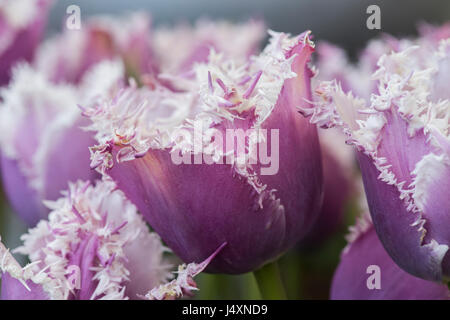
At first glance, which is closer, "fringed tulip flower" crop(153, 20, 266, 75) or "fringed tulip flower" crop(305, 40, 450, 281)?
"fringed tulip flower" crop(305, 40, 450, 281)

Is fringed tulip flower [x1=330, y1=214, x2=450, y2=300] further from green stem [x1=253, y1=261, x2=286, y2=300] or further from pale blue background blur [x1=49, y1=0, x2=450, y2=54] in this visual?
pale blue background blur [x1=49, y1=0, x2=450, y2=54]

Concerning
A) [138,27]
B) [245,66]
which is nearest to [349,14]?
[138,27]

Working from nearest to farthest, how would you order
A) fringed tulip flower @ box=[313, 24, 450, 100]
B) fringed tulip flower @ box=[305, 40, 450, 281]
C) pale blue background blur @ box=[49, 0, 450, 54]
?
fringed tulip flower @ box=[305, 40, 450, 281]
fringed tulip flower @ box=[313, 24, 450, 100]
pale blue background blur @ box=[49, 0, 450, 54]

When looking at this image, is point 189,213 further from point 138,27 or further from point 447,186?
point 138,27

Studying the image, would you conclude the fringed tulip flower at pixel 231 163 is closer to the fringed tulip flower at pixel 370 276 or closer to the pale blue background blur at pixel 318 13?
the fringed tulip flower at pixel 370 276

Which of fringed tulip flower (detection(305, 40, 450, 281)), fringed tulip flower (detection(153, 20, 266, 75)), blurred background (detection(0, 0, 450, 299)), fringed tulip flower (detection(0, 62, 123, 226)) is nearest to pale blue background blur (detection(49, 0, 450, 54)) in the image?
blurred background (detection(0, 0, 450, 299))

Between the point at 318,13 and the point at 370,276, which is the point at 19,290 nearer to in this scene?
the point at 370,276

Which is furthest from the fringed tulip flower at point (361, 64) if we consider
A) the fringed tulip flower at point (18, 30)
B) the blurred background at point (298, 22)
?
the fringed tulip flower at point (18, 30)
